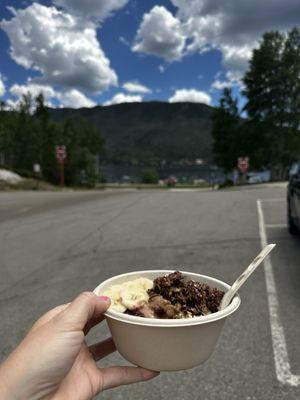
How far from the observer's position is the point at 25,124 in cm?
5609

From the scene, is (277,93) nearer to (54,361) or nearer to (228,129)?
Answer: (228,129)

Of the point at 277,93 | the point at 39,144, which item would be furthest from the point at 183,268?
the point at 39,144

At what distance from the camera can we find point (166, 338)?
1.47 m

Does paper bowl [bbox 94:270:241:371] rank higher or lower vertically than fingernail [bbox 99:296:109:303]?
lower

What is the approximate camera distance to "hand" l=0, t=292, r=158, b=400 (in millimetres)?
1441

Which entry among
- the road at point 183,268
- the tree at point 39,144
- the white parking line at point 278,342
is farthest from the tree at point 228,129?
the white parking line at point 278,342

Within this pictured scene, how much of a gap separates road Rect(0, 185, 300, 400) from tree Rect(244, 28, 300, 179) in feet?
119

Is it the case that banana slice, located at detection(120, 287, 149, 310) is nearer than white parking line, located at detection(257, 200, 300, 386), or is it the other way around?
banana slice, located at detection(120, 287, 149, 310)

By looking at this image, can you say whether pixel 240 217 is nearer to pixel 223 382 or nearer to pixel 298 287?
pixel 298 287

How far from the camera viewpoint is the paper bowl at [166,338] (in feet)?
4.73

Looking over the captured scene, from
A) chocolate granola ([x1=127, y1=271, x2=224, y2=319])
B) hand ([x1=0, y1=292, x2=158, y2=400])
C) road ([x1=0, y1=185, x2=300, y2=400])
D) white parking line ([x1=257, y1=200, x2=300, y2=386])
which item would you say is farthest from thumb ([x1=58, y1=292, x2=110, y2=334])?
white parking line ([x1=257, y1=200, x2=300, y2=386])

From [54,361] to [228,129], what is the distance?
51609 millimetres

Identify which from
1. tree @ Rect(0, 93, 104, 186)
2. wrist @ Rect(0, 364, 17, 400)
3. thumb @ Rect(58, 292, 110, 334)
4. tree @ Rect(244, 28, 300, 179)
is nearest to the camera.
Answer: wrist @ Rect(0, 364, 17, 400)

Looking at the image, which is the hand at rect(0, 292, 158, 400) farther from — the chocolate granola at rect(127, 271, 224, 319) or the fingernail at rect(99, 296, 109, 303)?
the chocolate granola at rect(127, 271, 224, 319)
